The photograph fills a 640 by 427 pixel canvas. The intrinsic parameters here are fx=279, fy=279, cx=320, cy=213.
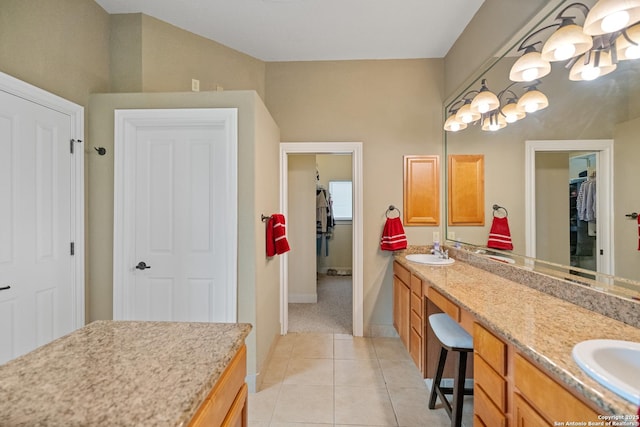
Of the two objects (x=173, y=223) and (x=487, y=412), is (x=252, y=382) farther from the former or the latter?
(x=487, y=412)

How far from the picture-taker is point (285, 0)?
7.03ft

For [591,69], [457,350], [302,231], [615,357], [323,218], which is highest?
[591,69]

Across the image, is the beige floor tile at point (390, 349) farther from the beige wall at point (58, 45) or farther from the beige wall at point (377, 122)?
the beige wall at point (58, 45)

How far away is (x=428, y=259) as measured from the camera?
269 centimetres

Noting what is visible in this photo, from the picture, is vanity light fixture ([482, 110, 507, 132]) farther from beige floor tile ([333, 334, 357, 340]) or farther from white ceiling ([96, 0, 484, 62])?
beige floor tile ([333, 334, 357, 340])

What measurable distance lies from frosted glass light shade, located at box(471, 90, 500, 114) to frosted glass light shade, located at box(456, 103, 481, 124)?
0.13 meters

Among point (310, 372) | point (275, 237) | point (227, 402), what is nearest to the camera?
point (227, 402)

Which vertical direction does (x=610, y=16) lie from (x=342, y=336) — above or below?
above

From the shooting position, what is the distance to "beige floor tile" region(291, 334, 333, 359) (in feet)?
8.53

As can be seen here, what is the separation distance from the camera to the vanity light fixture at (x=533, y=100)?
1638 mm

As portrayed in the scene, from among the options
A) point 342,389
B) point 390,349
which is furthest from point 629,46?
point 390,349

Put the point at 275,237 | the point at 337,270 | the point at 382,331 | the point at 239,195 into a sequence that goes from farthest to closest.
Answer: the point at 337,270 < the point at 382,331 < the point at 275,237 < the point at 239,195

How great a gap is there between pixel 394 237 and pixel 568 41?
1894 mm

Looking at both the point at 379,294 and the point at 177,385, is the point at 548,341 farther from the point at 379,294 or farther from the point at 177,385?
the point at 379,294
